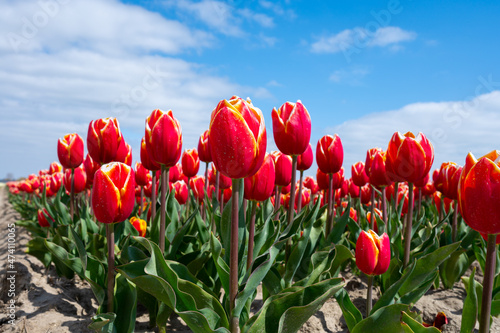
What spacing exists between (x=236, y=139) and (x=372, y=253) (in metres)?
1.21

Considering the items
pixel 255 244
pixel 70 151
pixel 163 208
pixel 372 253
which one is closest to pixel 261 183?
pixel 255 244

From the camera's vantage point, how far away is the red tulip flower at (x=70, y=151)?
3.92 metres

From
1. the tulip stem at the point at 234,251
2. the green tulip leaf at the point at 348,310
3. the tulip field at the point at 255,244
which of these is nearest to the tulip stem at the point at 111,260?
the tulip field at the point at 255,244

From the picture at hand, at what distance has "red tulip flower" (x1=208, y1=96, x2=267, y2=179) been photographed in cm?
174

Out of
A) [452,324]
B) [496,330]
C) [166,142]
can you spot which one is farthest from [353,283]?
[166,142]

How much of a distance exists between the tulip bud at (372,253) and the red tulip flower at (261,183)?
686mm

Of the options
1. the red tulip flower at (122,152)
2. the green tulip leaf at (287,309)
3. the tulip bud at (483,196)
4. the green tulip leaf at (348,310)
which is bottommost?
the green tulip leaf at (348,310)

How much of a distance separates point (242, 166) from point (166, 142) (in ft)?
3.10

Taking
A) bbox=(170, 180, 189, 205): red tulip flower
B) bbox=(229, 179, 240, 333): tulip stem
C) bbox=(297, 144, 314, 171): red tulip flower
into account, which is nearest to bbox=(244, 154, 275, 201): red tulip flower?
bbox=(229, 179, 240, 333): tulip stem

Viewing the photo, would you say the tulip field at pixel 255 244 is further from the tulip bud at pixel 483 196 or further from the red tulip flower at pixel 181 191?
the red tulip flower at pixel 181 191

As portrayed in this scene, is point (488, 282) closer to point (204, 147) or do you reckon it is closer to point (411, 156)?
point (411, 156)

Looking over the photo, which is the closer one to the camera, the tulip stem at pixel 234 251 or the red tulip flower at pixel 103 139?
the tulip stem at pixel 234 251

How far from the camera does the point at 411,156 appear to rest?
2.84m

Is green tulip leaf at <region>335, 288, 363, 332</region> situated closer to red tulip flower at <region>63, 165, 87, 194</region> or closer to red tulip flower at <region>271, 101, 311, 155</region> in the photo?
red tulip flower at <region>271, 101, 311, 155</region>
